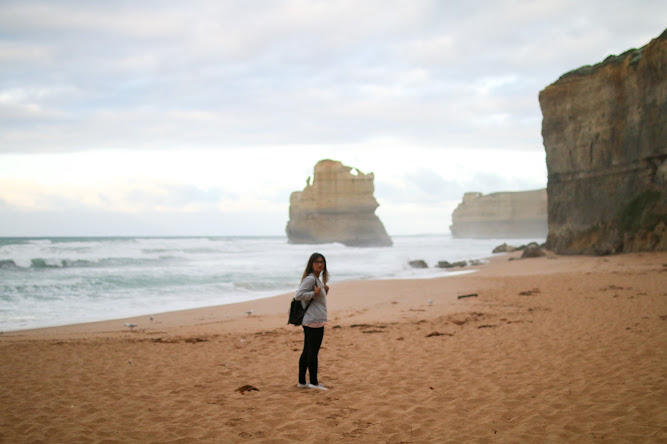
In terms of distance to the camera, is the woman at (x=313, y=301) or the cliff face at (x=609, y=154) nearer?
the woman at (x=313, y=301)

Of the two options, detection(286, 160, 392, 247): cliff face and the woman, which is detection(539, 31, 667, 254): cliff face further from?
detection(286, 160, 392, 247): cliff face

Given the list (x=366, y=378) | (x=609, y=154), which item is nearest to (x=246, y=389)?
(x=366, y=378)

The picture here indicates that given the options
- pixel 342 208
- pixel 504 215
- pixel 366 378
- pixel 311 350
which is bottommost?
pixel 366 378

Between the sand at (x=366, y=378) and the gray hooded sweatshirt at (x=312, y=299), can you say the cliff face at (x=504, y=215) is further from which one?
the gray hooded sweatshirt at (x=312, y=299)

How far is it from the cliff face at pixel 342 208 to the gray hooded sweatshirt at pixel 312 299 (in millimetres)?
58349

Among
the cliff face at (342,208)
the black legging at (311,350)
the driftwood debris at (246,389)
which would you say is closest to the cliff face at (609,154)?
the black legging at (311,350)

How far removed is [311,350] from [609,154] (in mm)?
21931

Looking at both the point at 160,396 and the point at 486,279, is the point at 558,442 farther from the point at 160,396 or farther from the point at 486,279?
the point at 486,279

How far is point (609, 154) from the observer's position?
22.0 m

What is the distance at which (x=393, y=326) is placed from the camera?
9070 millimetres

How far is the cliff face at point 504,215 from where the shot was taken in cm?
8512

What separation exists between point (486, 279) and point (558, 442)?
1438cm

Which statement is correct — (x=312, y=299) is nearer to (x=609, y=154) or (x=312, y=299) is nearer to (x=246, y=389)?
(x=246, y=389)

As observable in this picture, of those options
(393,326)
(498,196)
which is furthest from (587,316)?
(498,196)
